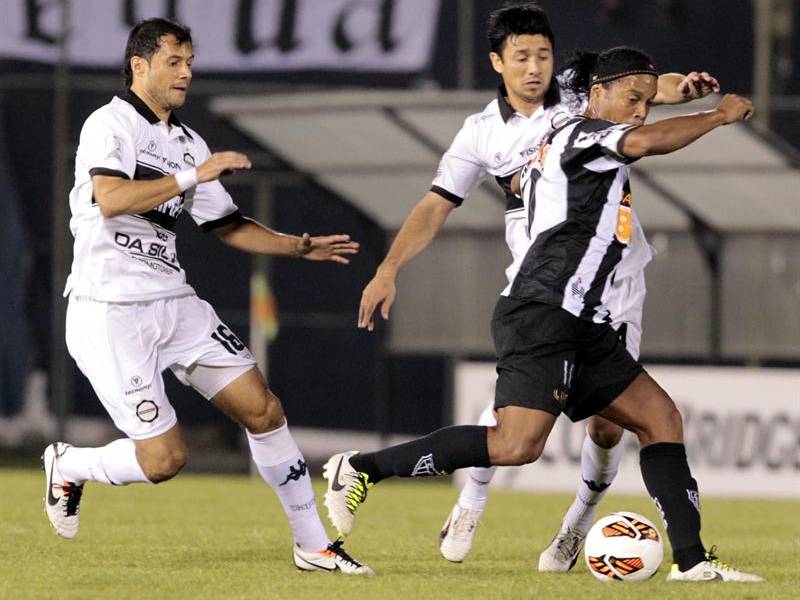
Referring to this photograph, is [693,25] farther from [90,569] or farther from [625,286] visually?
[90,569]

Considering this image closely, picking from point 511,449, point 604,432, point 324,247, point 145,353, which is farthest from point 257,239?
point 604,432

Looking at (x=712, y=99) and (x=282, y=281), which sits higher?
(x=712, y=99)

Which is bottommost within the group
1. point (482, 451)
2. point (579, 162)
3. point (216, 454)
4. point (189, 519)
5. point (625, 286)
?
point (216, 454)

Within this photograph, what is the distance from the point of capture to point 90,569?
7500 mm

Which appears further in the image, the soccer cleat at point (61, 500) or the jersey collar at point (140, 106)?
the soccer cleat at point (61, 500)

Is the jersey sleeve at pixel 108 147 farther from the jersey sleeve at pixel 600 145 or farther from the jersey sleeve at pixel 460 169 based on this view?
the jersey sleeve at pixel 600 145

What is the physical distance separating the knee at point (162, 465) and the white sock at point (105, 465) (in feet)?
0.09

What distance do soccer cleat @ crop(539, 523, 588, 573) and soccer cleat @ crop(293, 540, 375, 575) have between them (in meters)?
0.84

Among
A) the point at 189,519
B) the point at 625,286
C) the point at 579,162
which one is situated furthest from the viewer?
the point at 189,519

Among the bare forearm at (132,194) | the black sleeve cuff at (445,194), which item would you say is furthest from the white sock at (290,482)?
the black sleeve cuff at (445,194)

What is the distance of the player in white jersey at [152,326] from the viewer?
741 centimetres

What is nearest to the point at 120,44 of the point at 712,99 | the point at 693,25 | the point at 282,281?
the point at 282,281

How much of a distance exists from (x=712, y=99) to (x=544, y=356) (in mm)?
7070

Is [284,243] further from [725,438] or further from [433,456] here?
[725,438]
